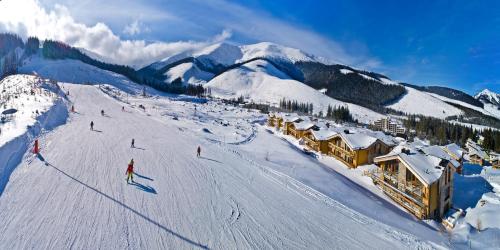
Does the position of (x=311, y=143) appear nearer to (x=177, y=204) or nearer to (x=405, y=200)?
(x=405, y=200)

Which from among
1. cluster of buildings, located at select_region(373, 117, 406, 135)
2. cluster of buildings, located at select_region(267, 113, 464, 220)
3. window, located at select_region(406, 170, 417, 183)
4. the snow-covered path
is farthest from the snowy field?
cluster of buildings, located at select_region(373, 117, 406, 135)

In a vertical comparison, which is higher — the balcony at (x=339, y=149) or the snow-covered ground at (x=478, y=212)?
the balcony at (x=339, y=149)

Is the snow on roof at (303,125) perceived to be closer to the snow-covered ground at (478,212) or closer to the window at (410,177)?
the snow-covered ground at (478,212)

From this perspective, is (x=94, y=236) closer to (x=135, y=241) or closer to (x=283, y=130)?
(x=135, y=241)

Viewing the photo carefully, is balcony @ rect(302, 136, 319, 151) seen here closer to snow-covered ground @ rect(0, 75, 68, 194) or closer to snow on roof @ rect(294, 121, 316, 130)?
snow on roof @ rect(294, 121, 316, 130)

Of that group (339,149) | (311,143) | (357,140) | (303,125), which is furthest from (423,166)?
(303,125)

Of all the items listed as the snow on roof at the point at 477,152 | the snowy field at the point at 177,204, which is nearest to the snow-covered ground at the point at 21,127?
the snowy field at the point at 177,204

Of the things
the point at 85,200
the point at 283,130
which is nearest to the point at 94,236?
the point at 85,200
